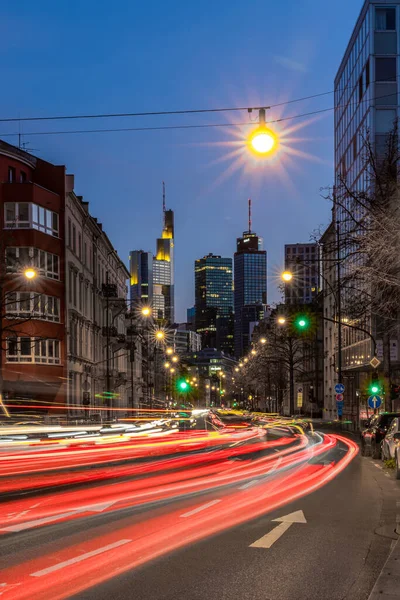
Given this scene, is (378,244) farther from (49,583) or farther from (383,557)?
(49,583)

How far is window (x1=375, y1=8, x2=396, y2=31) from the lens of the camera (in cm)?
5700

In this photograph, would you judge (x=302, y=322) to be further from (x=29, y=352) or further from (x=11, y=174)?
(x=11, y=174)

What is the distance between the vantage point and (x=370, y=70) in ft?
185

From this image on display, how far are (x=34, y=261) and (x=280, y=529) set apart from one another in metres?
39.3

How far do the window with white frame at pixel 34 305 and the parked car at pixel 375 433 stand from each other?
82.2ft

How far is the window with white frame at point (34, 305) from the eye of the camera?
47.0m

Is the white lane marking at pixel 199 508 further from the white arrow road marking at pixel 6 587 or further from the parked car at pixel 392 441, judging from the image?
the parked car at pixel 392 441

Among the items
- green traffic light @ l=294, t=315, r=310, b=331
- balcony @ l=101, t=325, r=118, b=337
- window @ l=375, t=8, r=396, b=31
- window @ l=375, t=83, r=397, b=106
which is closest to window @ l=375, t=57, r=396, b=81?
window @ l=375, t=83, r=397, b=106

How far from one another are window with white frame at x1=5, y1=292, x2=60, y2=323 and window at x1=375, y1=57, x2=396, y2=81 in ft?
96.5

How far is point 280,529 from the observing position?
11.0 meters

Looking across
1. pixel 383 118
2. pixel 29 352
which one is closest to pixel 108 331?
pixel 29 352

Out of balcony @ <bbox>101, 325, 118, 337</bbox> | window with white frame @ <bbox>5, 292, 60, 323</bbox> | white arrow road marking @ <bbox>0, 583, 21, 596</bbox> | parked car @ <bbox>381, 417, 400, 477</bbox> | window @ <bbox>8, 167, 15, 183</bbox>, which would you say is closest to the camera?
white arrow road marking @ <bbox>0, 583, 21, 596</bbox>

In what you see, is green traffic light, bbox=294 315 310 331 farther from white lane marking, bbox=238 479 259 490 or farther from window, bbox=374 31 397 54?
window, bbox=374 31 397 54

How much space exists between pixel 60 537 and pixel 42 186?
142ft
